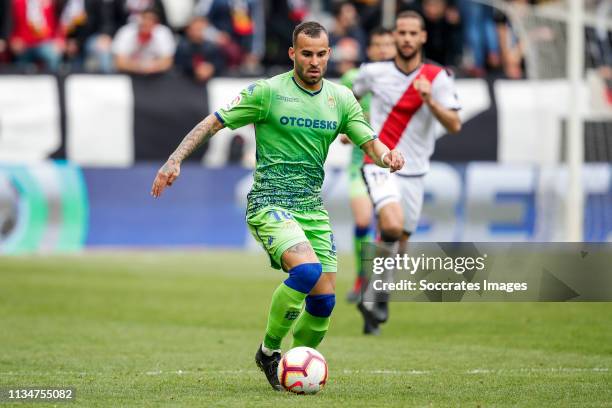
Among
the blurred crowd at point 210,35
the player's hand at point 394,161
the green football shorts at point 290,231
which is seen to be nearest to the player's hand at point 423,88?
the green football shorts at point 290,231

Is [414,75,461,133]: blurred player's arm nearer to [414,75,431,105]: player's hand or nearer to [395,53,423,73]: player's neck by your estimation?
[414,75,431,105]: player's hand

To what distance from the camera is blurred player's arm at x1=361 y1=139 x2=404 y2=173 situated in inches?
318

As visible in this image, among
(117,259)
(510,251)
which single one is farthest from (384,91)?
(117,259)

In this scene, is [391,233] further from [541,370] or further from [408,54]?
[541,370]

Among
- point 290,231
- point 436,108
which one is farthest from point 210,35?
point 290,231

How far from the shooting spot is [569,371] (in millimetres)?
9195

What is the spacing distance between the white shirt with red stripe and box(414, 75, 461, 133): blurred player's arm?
0.31 metres

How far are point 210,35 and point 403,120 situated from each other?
10221 millimetres

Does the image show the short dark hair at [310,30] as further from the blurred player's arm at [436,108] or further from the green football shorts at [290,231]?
the blurred player's arm at [436,108]

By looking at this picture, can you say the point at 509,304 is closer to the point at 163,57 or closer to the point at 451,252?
the point at 451,252

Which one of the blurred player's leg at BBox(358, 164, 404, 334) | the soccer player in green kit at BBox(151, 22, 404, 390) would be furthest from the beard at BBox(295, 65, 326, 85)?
the blurred player's leg at BBox(358, 164, 404, 334)

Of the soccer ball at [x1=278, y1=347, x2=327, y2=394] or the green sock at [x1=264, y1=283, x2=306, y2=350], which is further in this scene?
the green sock at [x1=264, y1=283, x2=306, y2=350]

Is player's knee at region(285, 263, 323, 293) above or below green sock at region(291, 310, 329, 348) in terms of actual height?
above

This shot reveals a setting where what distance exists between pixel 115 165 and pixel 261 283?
420 centimetres
